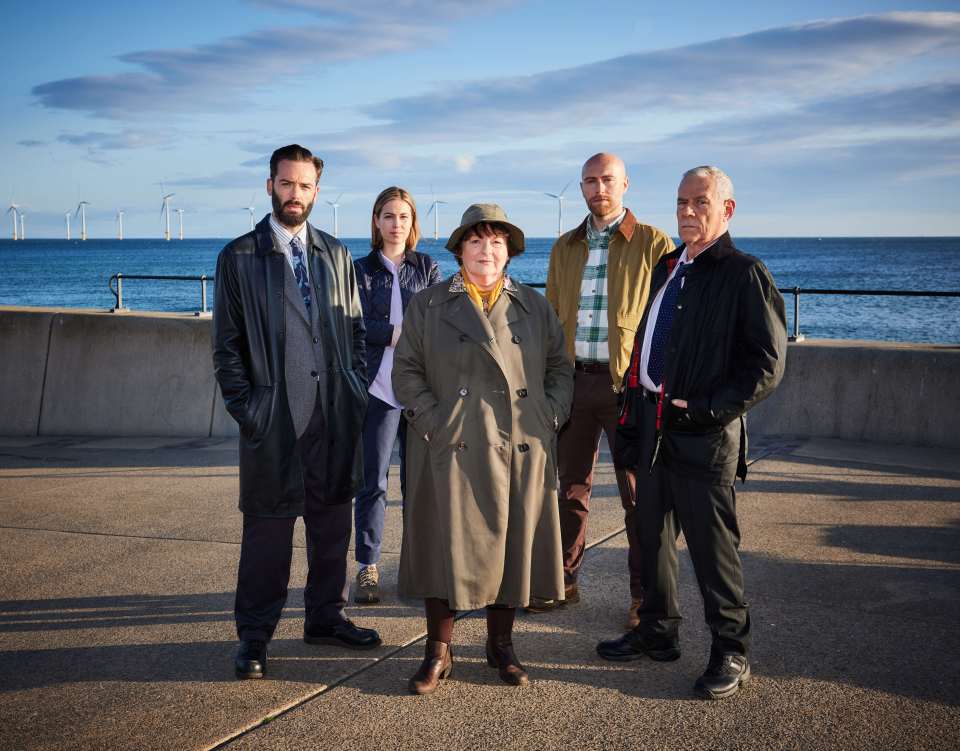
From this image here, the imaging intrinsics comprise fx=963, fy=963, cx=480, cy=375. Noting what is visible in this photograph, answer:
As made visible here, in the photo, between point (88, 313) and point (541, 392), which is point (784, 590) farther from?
point (88, 313)

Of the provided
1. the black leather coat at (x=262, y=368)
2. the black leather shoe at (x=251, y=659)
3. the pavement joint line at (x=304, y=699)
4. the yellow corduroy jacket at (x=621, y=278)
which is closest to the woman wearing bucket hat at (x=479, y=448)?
the pavement joint line at (x=304, y=699)

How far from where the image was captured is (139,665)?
422cm

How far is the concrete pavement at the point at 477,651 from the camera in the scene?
141 inches

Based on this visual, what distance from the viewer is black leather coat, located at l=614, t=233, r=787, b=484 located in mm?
3852

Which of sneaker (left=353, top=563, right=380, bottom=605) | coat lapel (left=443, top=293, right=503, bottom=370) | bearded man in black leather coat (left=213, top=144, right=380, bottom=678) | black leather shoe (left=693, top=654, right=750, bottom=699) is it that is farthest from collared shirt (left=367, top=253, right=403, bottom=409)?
black leather shoe (left=693, top=654, right=750, bottom=699)

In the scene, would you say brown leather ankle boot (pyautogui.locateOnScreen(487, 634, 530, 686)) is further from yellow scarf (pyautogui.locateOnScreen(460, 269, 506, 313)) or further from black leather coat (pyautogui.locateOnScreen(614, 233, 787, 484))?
yellow scarf (pyautogui.locateOnScreen(460, 269, 506, 313))

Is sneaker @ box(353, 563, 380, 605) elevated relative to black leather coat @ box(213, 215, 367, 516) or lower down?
lower down

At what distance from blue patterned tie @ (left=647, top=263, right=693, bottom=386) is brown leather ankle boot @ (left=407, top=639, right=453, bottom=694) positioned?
1464mm

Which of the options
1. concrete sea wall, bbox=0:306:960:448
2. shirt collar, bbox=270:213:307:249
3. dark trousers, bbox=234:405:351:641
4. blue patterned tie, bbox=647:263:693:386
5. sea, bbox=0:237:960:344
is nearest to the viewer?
blue patterned tie, bbox=647:263:693:386

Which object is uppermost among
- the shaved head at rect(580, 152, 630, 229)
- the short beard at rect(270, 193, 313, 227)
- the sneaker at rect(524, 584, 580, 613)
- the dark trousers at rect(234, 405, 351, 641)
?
the shaved head at rect(580, 152, 630, 229)

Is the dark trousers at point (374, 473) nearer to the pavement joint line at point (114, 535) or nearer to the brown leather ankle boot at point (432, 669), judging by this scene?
the pavement joint line at point (114, 535)

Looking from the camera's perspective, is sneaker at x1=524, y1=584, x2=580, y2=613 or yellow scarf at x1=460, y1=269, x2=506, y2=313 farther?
sneaker at x1=524, y1=584, x2=580, y2=613

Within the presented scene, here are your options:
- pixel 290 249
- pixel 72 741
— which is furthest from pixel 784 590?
→ pixel 72 741

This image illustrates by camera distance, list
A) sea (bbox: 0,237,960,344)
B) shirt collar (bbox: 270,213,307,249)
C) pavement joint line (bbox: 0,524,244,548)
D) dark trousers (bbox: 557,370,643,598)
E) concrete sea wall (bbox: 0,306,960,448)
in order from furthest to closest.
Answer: sea (bbox: 0,237,960,344), concrete sea wall (bbox: 0,306,960,448), pavement joint line (bbox: 0,524,244,548), dark trousers (bbox: 557,370,643,598), shirt collar (bbox: 270,213,307,249)
